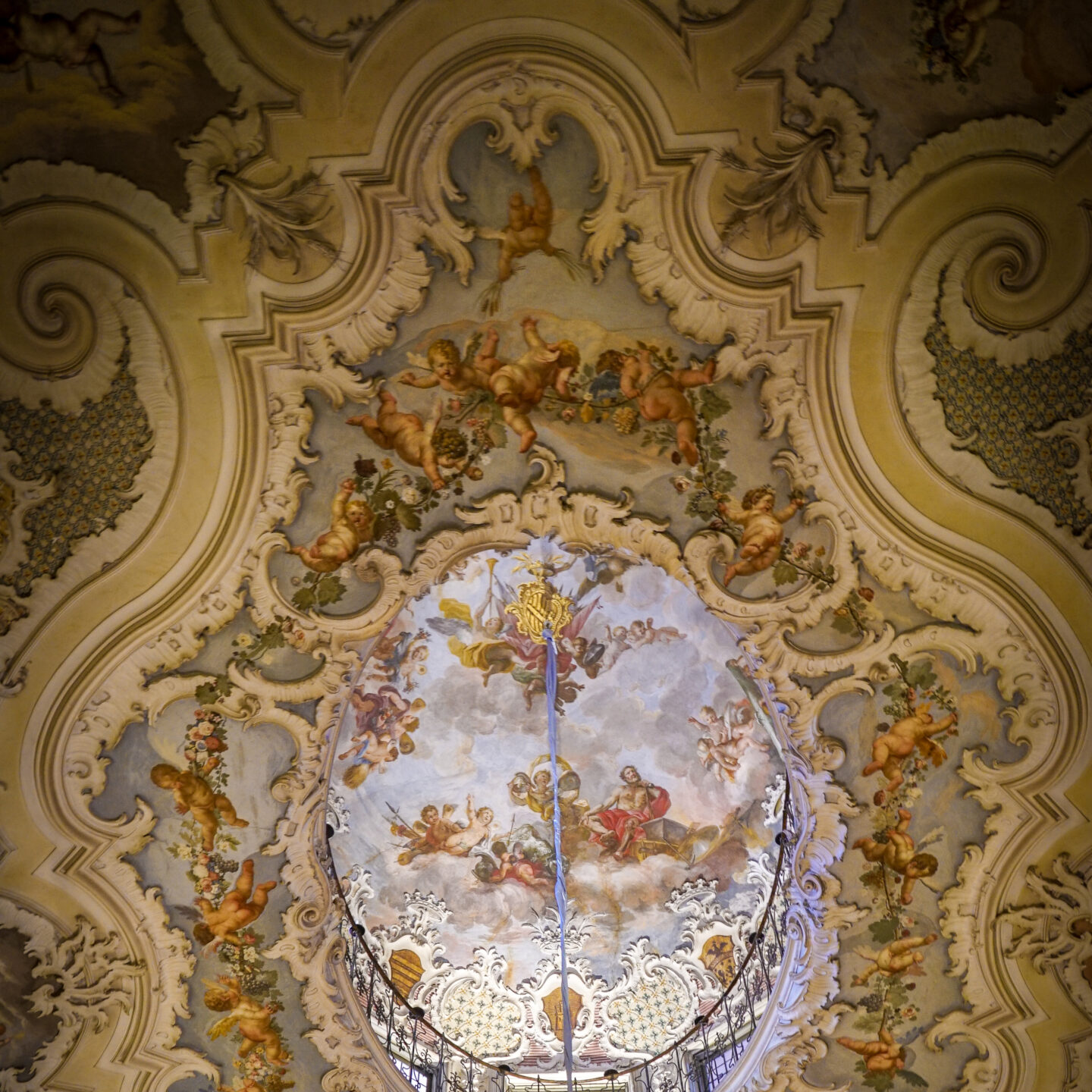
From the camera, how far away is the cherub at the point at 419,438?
8.04 meters

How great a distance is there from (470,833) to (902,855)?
5.32m

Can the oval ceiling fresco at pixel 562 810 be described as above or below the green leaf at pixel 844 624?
below

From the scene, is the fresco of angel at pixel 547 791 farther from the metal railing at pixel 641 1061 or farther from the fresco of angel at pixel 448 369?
the fresco of angel at pixel 448 369

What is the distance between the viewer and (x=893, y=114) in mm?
6887

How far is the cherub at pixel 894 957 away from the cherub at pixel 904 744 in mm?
1258

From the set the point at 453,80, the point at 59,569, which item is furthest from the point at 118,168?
the point at 59,569

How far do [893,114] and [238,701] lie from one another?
603 cm

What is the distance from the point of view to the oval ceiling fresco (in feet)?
38.6

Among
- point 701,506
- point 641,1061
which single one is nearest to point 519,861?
point 641,1061

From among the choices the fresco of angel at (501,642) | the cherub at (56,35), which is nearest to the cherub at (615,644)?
the fresco of angel at (501,642)

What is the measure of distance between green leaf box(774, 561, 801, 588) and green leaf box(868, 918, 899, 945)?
9.72ft

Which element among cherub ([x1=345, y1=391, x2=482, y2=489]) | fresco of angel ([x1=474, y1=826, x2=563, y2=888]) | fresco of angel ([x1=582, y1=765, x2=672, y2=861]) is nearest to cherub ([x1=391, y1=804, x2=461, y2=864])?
fresco of angel ([x1=474, y1=826, x2=563, y2=888])

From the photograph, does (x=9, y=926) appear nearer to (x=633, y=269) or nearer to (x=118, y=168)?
(x=118, y=168)

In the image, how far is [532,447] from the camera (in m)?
8.29
